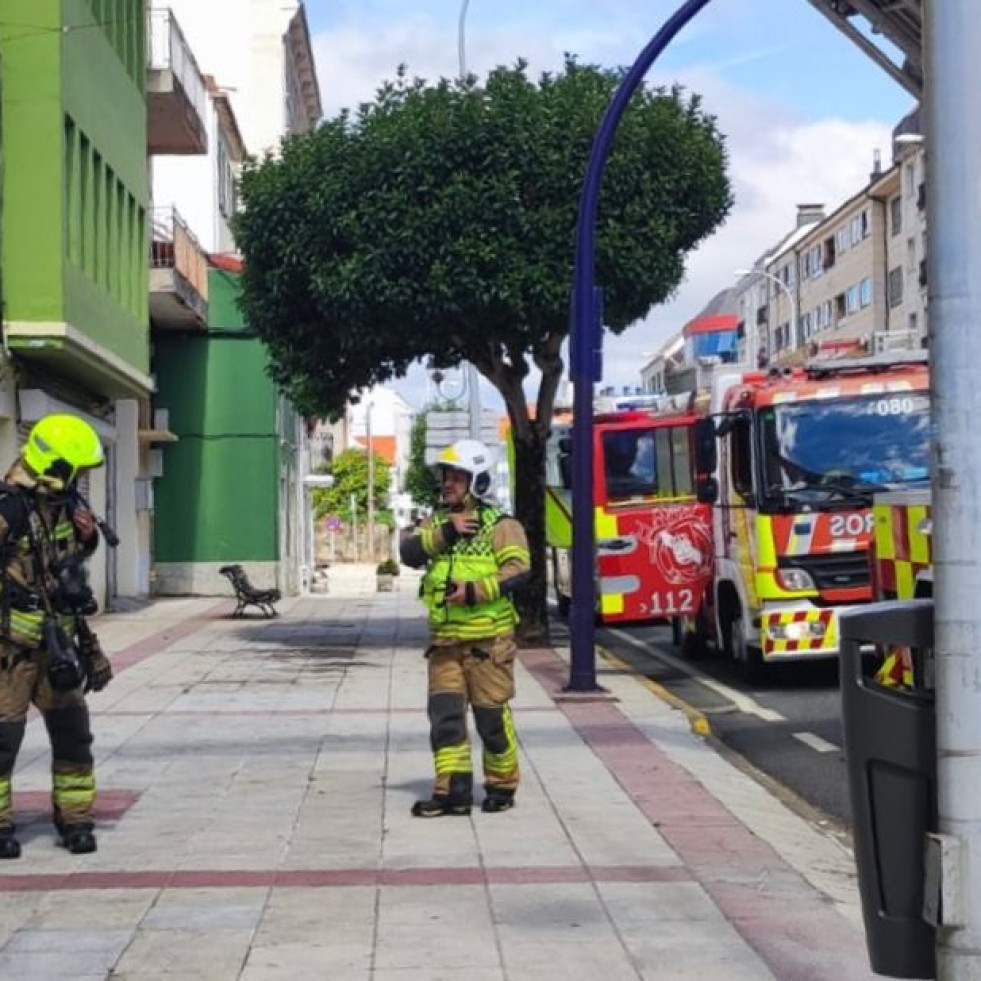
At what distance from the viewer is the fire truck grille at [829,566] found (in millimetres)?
15828

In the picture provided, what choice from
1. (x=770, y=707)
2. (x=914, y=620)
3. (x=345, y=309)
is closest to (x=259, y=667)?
(x=345, y=309)

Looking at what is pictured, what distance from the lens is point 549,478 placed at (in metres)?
28.8

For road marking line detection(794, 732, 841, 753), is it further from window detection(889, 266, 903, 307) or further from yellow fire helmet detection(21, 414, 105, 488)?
window detection(889, 266, 903, 307)

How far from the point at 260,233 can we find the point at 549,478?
793 cm

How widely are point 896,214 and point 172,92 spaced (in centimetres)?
4434

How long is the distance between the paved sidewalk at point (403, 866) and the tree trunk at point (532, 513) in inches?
319

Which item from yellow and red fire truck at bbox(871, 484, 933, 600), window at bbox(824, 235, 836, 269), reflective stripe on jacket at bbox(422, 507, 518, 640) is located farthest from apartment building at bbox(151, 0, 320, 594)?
window at bbox(824, 235, 836, 269)

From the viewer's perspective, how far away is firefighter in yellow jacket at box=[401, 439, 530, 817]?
29.2 ft

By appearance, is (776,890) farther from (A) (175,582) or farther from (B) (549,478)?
(A) (175,582)

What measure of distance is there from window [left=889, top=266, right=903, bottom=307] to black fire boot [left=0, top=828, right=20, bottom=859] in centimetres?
6508

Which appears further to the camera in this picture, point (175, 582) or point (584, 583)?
point (175, 582)

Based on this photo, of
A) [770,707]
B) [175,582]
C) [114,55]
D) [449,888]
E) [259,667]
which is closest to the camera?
[449,888]

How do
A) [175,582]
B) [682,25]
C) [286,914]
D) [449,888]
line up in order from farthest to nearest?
[175,582], [682,25], [449,888], [286,914]

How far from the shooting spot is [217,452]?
128 feet
